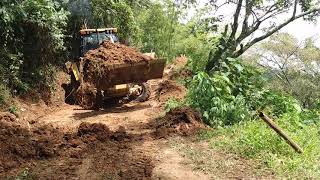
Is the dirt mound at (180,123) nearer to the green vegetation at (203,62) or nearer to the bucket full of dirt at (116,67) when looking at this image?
the green vegetation at (203,62)

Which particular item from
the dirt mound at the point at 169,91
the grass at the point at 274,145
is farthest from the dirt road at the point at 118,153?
the dirt mound at the point at 169,91

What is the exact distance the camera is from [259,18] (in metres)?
19.4

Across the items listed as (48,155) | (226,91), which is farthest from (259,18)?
(48,155)

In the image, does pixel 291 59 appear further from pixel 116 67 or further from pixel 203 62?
pixel 116 67

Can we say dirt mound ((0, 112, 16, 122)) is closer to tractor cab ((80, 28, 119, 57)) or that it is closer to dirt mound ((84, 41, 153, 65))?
dirt mound ((84, 41, 153, 65))

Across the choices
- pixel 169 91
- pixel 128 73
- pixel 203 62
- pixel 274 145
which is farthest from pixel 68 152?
pixel 203 62

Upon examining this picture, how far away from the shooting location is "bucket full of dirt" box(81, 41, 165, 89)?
1235 centimetres

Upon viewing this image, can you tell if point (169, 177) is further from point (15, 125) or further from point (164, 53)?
point (164, 53)

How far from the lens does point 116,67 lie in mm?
12312

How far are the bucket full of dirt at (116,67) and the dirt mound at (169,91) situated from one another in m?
1.70

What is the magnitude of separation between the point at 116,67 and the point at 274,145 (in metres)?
5.79

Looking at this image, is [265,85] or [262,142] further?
[265,85]

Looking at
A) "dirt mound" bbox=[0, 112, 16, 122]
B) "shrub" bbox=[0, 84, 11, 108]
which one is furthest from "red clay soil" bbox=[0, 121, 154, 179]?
"shrub" bbox=[0, 84, 11, 108]

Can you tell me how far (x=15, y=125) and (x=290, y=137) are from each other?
590 centimetres
